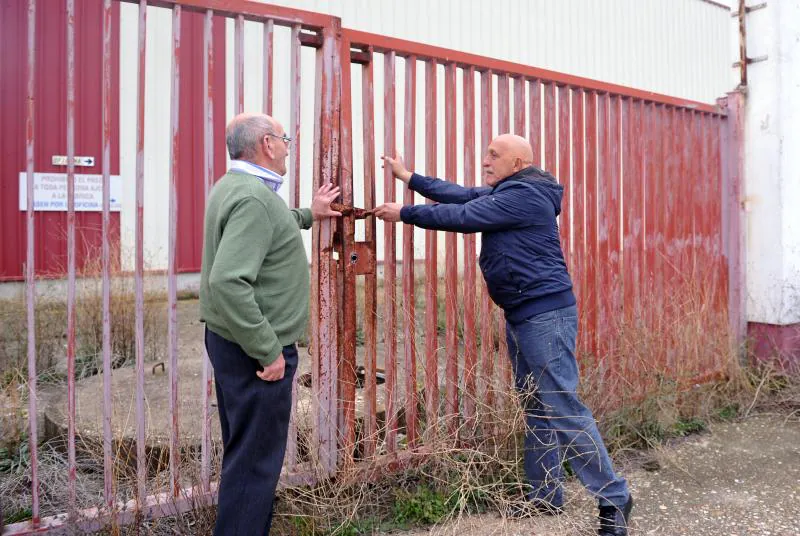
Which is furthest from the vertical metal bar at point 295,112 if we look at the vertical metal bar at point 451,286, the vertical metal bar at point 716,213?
the vertical metal bar at point 716,213

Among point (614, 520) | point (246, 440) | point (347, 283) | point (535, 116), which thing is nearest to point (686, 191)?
point (535, 116)

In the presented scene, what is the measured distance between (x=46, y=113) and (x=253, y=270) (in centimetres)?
775

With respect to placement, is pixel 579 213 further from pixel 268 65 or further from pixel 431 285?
pixel 268 65

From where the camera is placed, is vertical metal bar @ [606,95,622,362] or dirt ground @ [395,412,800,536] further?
vertical metal bar @ [606,95,622,362]

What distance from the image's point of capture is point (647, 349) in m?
4.96

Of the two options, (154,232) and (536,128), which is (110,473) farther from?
(154,232)

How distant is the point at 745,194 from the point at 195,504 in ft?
17.3

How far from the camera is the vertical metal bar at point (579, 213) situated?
4668 millimetres

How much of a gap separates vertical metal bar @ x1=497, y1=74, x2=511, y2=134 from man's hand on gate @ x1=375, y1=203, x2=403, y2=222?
125 centimetres

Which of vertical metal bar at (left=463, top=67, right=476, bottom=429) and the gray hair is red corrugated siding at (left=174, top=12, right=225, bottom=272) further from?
the gray hair

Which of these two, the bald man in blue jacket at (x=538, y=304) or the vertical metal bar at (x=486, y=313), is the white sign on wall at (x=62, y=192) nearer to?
the vertical metal bar at (x=486, y=313)

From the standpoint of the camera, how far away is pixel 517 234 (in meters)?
3.39

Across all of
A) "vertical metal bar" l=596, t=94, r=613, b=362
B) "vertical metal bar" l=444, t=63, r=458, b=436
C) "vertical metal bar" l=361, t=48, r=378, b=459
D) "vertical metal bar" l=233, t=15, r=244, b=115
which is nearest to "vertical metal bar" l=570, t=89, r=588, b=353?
"vertical metal bar" l=596, t=94, r=613, b=362

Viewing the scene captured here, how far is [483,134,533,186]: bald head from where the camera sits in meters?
3.49
